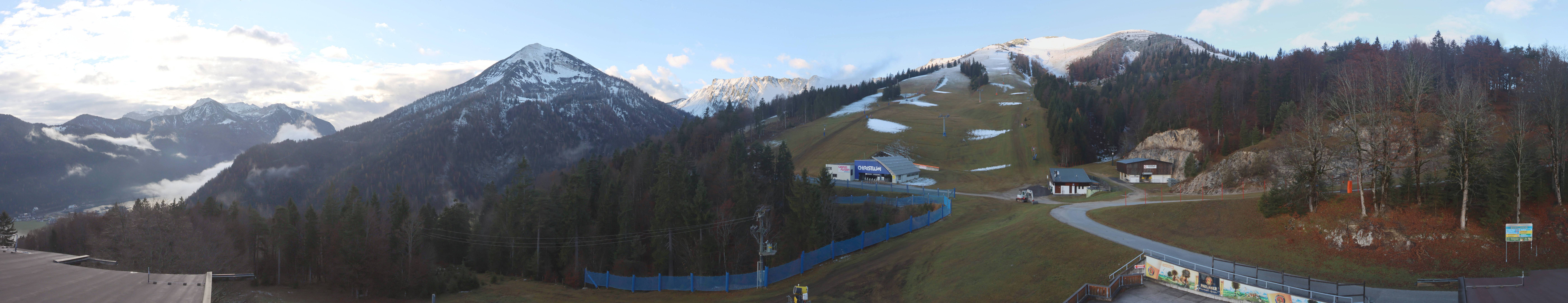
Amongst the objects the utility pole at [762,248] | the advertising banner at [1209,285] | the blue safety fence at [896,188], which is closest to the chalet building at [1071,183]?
the blue safety fence at [896,188]

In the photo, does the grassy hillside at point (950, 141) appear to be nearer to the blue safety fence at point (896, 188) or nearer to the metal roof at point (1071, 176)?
the blue safety fence at point (896, 188)

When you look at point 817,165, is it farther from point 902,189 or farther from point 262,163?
point 262,163

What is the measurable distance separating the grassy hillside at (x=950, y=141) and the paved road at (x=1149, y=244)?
24.4 meters

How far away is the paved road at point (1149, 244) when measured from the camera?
19125 millimetres

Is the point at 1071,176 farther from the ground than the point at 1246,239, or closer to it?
farther from the ground

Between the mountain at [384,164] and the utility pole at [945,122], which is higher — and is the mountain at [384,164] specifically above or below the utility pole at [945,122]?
below

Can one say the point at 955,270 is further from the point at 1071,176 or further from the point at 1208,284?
the point at 1071,176

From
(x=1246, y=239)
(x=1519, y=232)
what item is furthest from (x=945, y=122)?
(x=1519, y=232)

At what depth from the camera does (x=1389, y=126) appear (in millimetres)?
30391

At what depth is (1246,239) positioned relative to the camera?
A: 89.6 ft

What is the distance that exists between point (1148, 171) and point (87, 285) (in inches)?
3297

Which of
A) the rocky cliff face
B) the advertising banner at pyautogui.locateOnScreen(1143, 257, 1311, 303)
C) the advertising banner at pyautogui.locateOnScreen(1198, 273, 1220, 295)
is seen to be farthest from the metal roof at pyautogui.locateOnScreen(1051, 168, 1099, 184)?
the advertising banner at pyautogui.locateOnScreen(1198, 273, 1220, 295)

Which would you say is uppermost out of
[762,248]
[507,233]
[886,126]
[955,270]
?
[886,126]

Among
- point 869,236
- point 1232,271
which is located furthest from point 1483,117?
point 869,236
